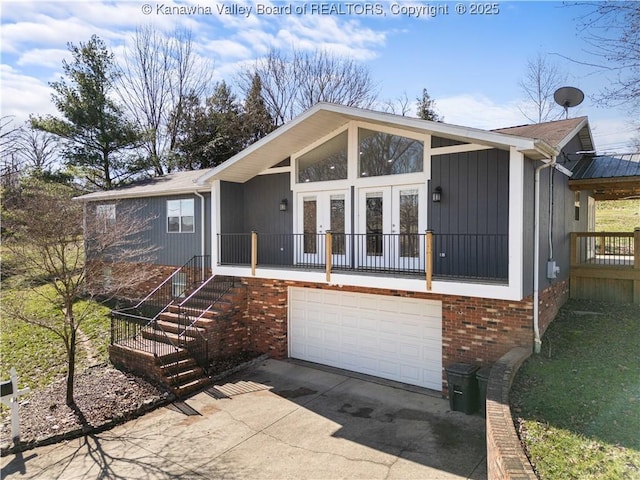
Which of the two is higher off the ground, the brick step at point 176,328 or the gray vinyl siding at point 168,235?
the gray vinyl siding at point 168,235

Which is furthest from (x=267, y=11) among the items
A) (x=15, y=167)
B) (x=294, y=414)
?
(x=15, y=167)

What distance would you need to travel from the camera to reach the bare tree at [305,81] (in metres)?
27.7

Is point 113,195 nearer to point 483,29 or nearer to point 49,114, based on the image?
point 49,114

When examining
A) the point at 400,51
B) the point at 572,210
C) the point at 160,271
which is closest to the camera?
the point at 400,51

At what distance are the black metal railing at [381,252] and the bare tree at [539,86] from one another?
18.1 m

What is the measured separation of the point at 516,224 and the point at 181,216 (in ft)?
34.6

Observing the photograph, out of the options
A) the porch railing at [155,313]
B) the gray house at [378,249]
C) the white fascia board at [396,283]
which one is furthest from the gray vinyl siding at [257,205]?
the porch railing at [155,313]

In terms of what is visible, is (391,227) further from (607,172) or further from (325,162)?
(607,172)

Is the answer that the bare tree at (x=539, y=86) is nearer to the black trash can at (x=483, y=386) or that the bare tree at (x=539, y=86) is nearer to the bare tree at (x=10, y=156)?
the black trash can at (x=483, y=386)

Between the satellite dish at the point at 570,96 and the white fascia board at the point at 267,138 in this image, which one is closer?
the white fascia board at the point at 267,138

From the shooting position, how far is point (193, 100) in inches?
1088

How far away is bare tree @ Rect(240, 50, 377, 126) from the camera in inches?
1092

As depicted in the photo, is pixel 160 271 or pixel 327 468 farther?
pixel 160 271

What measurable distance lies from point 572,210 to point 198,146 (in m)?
21.6
